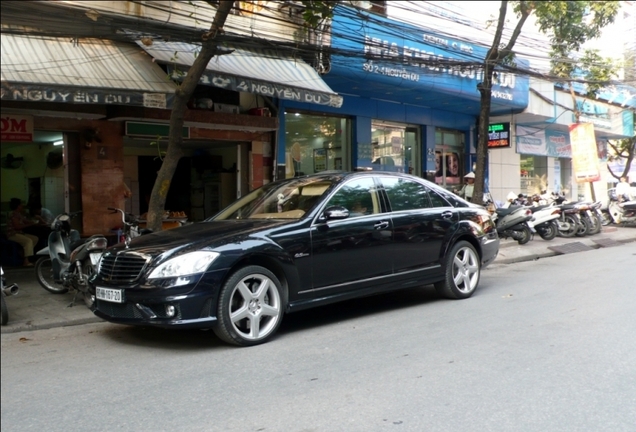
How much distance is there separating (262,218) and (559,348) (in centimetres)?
299

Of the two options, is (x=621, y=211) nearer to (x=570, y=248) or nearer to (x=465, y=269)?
(x=570, y=248)

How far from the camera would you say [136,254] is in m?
5.20

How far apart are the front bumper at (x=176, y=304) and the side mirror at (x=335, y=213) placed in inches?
51.4

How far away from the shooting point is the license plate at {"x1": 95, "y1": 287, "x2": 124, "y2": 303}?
16.9 feet

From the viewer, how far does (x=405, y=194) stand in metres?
6.94

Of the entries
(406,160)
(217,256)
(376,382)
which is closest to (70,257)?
(217,256)

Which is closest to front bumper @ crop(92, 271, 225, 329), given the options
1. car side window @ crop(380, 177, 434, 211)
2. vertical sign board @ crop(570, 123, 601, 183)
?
car side window @ crop(380, 177, 434, 211)

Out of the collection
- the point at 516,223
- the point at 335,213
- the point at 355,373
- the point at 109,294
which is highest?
the point at 335,213

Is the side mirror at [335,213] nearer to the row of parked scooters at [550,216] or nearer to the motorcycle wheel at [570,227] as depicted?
the row of parked scooters at [550,216]

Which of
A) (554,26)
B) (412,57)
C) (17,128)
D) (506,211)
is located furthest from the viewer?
(506,211)

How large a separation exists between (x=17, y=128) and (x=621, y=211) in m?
16.6

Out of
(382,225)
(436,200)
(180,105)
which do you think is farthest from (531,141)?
(180,105)

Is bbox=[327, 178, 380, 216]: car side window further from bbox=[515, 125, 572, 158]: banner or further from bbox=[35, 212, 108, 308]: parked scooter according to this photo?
bbox=[515, 125, 572, 158]: banner

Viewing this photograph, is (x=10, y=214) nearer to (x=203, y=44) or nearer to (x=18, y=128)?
(x=18, y=128)
